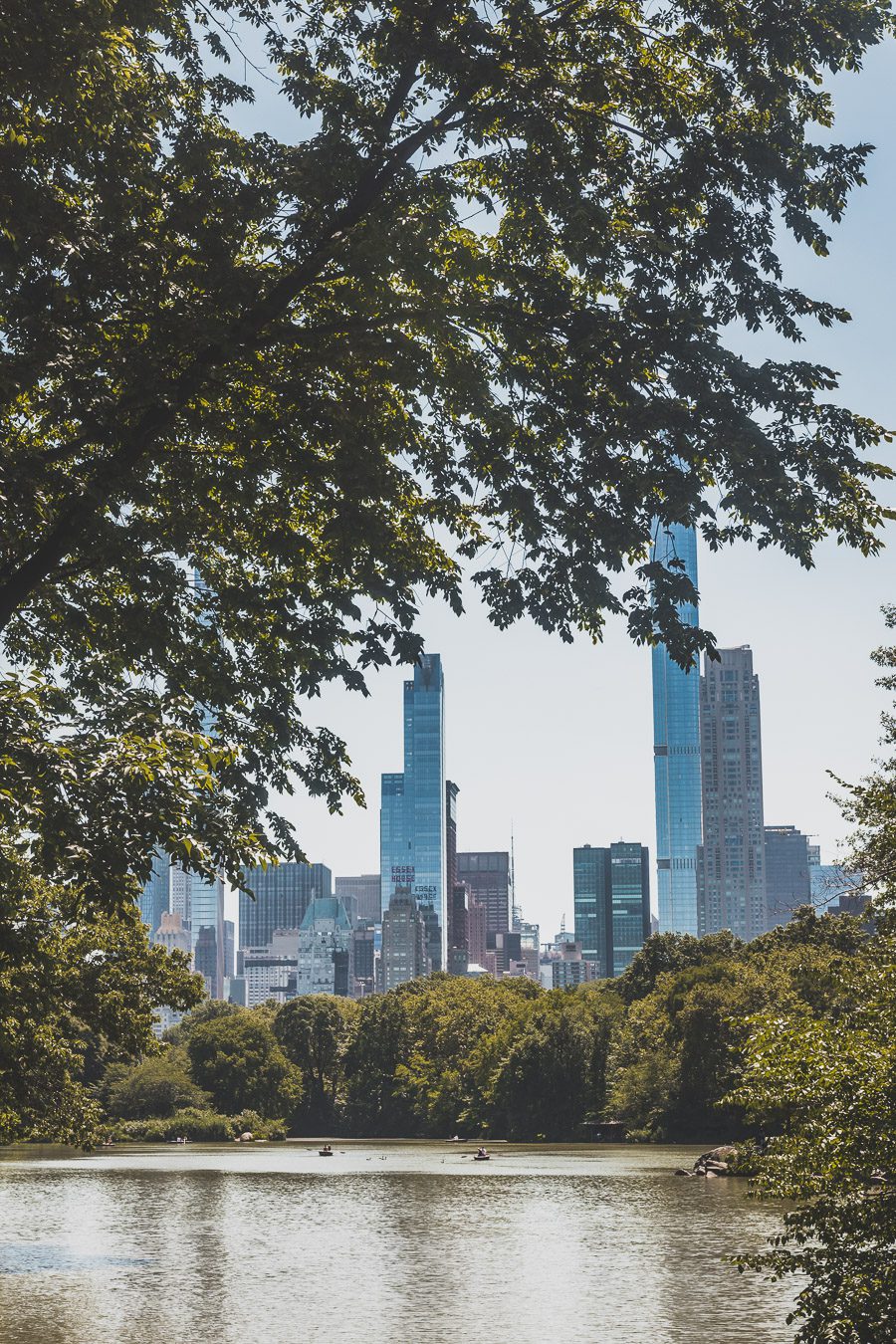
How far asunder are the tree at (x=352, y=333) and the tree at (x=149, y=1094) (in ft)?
283

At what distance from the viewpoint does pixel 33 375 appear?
35.4 ft

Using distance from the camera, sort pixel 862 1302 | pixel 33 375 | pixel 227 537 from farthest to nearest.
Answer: pixel 227 537 < pixel 862 1302 < pixel 33 375

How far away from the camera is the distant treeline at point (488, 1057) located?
70.8 meters

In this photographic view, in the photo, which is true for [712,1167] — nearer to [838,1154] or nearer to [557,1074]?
[838,1154]

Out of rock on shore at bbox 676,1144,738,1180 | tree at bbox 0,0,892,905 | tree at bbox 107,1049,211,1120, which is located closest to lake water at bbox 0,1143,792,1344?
rock on shore at bbox 676,1144,738,1180

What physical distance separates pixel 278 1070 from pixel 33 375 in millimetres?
98227

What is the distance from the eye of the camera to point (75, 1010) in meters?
24.8

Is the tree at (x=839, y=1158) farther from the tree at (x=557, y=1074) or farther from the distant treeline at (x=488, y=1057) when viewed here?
the tree at (x=557, y=1074)

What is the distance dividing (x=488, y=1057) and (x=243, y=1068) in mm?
18498

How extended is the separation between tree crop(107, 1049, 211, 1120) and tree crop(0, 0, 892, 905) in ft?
283

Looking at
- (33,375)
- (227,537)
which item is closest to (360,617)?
(227,537)

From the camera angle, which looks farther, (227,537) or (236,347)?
(227,537)

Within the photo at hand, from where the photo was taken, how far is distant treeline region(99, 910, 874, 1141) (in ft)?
232

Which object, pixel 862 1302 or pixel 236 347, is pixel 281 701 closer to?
pixel 236 347
